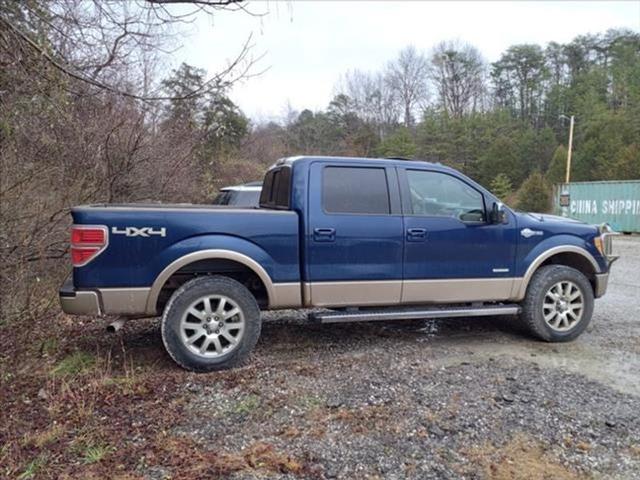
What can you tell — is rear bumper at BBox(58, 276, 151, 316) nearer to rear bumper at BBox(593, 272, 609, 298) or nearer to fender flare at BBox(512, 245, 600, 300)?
fender flare at BBox(512, 245, 600, 300)

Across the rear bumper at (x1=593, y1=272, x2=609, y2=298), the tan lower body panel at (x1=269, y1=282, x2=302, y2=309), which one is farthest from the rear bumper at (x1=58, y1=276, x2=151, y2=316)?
the rear bumper at (x1=593, y1=272, x2=609, y2=298)

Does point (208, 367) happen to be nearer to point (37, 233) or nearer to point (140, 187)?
point (37, 233)

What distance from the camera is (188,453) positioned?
9.99ft

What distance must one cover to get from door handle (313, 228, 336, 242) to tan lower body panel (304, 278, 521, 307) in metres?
0.41

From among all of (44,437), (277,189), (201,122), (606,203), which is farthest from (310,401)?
(606,203)

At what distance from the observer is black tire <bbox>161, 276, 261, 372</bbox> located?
A: 14.3 ft

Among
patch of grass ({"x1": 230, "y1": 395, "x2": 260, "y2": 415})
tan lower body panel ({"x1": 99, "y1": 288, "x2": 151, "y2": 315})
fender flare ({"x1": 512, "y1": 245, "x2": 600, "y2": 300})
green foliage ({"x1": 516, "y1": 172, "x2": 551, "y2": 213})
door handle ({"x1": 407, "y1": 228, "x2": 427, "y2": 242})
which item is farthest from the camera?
green foliage ({"x1": 516, "y1": 172, "x2": 551, "y2": 213})

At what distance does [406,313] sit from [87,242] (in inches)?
116

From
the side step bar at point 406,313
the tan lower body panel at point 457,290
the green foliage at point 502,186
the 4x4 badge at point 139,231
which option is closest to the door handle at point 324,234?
the side step bar at point 406,313

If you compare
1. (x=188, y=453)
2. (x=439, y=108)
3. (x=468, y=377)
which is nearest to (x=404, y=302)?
(x=468, y=377)

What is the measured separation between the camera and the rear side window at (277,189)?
503 cm

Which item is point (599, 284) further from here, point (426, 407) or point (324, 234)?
point (324, 234)

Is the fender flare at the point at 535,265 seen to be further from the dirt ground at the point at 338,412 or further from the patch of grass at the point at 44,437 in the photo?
the patch of grass at the point at 44,437

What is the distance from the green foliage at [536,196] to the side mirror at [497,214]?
3539 centimetres
